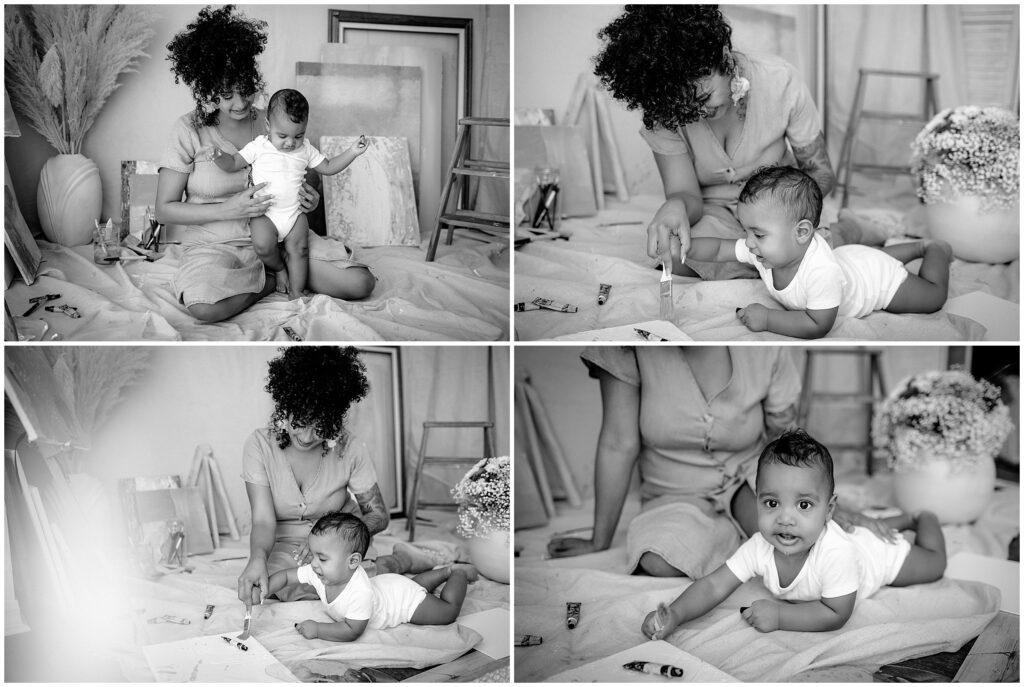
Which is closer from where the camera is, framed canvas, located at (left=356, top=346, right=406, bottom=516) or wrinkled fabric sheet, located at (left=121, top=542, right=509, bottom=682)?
wrinkled fabric sheet, located at (left=121, top=542, right=509, bottom=682)

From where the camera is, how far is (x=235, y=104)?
8.02 feet

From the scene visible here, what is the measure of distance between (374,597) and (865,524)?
1.35m

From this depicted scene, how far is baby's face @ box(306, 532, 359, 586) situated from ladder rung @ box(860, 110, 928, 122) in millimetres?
2084

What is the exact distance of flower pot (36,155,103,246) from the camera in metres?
2.49

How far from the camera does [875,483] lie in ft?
11.7

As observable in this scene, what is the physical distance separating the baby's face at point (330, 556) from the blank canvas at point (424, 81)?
885 millimetres

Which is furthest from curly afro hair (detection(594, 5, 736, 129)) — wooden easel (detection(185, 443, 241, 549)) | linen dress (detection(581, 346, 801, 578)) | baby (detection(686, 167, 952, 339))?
wooden easel (detection(185, 443, 241, 549))

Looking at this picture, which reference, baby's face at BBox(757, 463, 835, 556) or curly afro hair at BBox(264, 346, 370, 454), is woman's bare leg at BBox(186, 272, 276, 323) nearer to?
curly afro hair at BBox(264, 346, 370, 454)

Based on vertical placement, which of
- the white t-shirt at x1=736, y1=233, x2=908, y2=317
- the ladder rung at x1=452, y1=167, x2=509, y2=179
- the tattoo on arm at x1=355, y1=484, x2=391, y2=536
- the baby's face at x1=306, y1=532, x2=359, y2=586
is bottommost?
the baby's face at x1=306, y1=532, x2=359, y2=586

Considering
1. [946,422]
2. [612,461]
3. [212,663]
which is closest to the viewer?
[212,663]

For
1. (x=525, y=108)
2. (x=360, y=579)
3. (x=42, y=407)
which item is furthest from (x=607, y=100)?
(x=42, y=407)

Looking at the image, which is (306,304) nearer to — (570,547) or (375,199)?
(375,199)

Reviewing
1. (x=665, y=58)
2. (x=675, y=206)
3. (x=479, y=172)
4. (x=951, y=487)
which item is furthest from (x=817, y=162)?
(x=951, y=487)

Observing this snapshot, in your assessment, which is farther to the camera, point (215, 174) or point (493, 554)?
point (493, 554)
